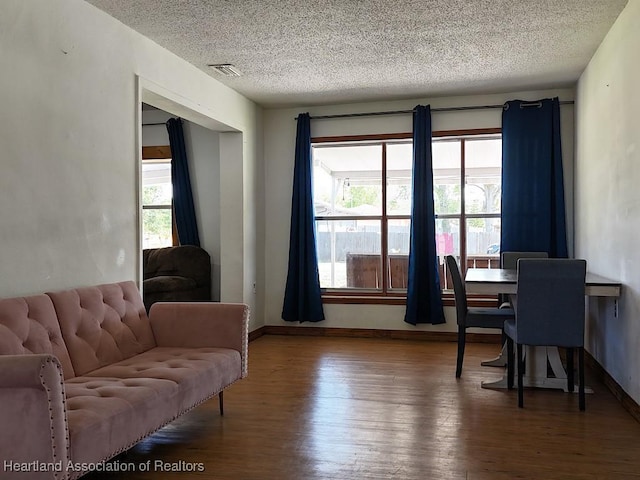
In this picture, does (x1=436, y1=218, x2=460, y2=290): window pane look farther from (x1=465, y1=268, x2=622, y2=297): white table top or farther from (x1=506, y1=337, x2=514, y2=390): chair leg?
(x1=506, y1=337, x2=514, y2=390): chair leg

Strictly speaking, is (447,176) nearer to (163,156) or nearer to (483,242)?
(483,242)

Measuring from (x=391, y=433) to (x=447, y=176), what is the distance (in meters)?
3.63

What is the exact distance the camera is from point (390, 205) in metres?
6.36

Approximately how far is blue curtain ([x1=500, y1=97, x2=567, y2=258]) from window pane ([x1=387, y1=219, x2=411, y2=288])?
1080 millimetres

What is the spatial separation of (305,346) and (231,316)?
2383 millimetres

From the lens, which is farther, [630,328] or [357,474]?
[630,328]

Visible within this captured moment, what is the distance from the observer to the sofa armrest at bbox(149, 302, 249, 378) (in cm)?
346

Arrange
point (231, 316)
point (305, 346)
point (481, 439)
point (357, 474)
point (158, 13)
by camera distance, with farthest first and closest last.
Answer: point (305, 346)
point (158, 13)
point (231, 316)
point (481, 439)
point (357, 474)

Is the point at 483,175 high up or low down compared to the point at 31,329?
up

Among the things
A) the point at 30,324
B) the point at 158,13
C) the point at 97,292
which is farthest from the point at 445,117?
the point at 30,324

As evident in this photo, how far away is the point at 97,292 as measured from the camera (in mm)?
3240

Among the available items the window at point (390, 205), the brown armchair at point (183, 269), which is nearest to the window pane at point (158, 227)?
the brown armchair at point (183, 269)

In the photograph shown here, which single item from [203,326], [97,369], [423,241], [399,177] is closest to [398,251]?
[423,241]

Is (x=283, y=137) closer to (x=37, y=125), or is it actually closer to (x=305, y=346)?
(x=305, y=346)
